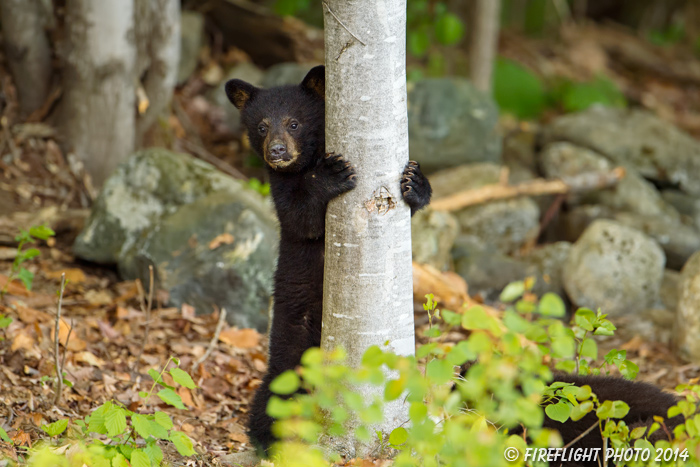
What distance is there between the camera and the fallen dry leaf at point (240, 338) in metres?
5.29

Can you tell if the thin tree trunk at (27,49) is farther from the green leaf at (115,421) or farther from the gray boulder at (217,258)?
the green leaf at (115,421)

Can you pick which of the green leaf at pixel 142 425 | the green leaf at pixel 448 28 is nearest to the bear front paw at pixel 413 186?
the green leaf at pixel 142 425

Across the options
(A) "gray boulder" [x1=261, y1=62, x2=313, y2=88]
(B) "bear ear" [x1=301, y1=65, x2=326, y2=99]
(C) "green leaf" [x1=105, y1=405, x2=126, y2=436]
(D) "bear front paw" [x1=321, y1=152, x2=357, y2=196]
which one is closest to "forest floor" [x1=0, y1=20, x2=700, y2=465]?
(C) "green leaf" [x1=105, y1=405, x2=126, y2=436]

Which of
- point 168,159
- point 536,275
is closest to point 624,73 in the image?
point 536,275

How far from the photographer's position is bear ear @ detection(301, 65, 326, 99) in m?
4.00

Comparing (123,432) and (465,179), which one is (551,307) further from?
(465,179)

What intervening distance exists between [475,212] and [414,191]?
4.90 metres

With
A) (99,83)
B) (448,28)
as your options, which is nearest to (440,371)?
(99,83)

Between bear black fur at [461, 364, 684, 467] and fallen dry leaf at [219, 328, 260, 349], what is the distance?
2.48 metres

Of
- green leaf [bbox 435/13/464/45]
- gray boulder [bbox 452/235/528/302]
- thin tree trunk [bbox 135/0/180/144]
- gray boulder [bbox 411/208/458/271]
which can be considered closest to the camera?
gray boulder [bbox 411/208/458/271]

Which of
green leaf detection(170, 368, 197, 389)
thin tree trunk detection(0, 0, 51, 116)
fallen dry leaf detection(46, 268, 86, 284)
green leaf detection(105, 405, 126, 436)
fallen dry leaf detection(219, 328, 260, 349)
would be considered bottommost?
fallen dry leaf detection(219, 328, 260, 349)

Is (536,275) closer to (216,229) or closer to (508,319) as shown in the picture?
(216,229)

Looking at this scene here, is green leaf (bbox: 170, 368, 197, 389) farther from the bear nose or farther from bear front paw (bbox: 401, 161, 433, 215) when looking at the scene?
the bear nose

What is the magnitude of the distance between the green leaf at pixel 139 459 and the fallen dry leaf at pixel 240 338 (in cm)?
247
